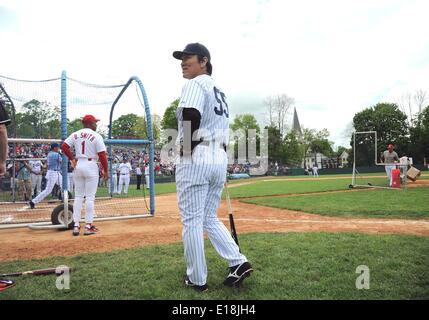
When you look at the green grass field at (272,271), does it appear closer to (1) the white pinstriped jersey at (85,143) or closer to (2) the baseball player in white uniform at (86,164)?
(2) the baseball player in white uniform at (86,164)

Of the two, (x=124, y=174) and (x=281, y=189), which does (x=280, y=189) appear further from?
(x=124, y=174)

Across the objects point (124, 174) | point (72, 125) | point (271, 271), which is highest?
point (72, 125)

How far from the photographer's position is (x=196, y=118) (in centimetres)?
288

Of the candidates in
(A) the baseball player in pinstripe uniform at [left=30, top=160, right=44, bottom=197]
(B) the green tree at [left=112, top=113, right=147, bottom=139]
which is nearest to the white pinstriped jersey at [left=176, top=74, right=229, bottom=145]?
(B) the green tree at [left=112, top=113, right=147, bottom=139]

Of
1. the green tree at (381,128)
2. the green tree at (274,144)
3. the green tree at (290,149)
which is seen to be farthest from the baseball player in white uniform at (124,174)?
the green tree at (290,149)

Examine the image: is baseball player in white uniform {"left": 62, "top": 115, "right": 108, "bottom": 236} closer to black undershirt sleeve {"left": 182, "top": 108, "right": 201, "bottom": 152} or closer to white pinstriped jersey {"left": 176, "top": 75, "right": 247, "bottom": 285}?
white pinstriped jersey {"left": 176, "top": 75, "right": 247, "bottom": 285}

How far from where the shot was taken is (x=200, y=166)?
2955 mm

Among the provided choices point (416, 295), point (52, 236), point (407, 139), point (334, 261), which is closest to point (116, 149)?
point (52, 236)

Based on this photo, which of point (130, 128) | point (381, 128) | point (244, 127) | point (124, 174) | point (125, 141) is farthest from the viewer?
point (244, 127)

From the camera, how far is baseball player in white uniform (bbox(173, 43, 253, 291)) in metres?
2.93

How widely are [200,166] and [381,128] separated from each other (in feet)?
205

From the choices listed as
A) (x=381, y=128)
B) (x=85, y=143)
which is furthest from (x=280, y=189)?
(x=381, y=128)
